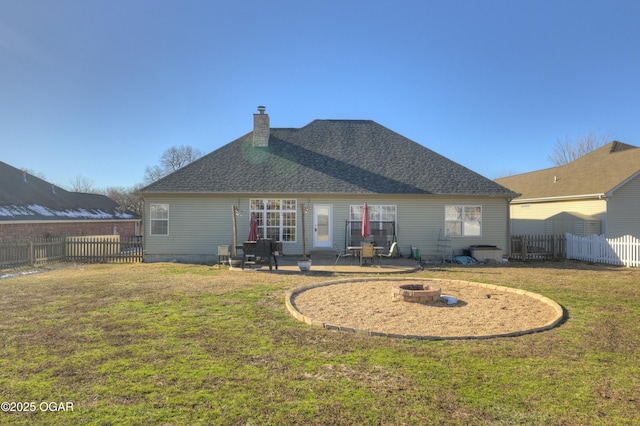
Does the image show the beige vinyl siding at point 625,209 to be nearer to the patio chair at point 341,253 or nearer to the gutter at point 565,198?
the gutter at point 565,198

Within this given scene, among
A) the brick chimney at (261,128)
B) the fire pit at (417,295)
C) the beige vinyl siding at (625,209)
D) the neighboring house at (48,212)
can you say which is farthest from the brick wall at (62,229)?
the beige vinyl siding at (625,209)

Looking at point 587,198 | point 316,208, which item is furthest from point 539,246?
point 316,208

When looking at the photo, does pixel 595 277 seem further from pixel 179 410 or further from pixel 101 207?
pixel 101 207

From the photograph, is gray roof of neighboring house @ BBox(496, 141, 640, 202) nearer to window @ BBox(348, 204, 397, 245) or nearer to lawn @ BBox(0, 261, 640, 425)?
window @ BBox(348, 204, 397, 245)

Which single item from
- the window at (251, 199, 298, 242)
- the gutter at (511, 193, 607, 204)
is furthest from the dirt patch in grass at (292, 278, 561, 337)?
the gutter at (511, 193, 607, 204)

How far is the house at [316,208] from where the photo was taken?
52.2ft

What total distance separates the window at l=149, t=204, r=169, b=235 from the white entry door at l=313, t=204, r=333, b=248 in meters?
6.77

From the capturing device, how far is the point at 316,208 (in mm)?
16281

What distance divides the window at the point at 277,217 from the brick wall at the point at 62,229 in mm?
15422

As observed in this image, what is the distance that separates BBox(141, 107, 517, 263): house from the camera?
1591 cm

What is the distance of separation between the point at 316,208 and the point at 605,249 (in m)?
12.8

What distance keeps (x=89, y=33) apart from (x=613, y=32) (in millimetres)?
23512

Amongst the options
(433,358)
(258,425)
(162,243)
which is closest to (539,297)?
(433,358)

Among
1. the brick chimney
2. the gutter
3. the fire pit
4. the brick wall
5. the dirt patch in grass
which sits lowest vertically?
the dirt patch in grass
